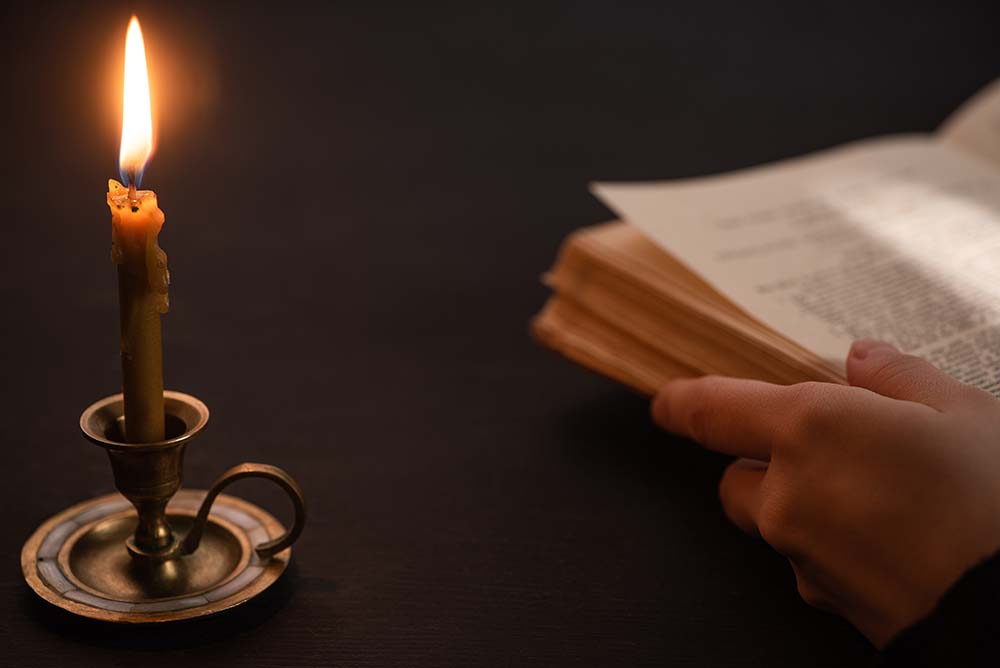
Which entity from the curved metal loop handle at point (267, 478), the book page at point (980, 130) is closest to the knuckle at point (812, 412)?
the curved metal loop handle at point (267, 478)

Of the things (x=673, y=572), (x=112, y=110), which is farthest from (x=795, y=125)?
(x=673, y=572)

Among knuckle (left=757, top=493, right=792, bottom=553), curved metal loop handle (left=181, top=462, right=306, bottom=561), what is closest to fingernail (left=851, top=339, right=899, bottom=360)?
knuckle (left=757, top=493, right=792, bottom=553)

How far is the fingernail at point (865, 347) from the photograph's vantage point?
27.5 inches

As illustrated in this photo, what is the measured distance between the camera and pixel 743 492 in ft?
2.32

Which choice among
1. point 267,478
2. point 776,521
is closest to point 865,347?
point 776,521

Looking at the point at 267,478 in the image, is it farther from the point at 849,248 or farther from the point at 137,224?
the point at 849,248

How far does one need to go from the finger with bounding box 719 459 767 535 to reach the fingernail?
88 mm

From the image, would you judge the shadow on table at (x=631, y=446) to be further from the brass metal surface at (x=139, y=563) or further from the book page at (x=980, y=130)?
the book page at (x=980, y=130)

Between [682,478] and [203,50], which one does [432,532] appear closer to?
[682,478]

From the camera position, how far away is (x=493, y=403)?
34.3 inches

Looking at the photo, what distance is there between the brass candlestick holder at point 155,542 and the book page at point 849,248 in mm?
366

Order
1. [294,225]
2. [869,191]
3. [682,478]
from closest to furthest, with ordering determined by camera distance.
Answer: [682,478] → [869,191] → [294,225]

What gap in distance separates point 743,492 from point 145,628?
35cm

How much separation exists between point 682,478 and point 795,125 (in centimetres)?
108
